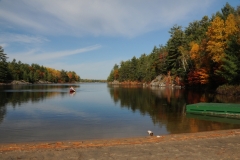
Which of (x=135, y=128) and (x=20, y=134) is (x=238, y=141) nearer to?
(x=135, y=128)

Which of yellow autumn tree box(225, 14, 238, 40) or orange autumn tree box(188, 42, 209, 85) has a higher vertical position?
yellow autumn tree box(225, 14, 238, 40)

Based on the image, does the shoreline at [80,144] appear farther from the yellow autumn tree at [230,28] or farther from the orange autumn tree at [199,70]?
the orange autumn tree at [199,70]

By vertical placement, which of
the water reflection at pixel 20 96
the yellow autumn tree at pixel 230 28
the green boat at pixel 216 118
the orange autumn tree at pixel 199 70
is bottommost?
the green boat at pixel 216 118

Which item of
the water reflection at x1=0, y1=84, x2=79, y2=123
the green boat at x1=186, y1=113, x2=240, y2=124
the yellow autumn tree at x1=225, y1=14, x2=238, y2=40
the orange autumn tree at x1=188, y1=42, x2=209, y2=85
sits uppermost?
the yellow autumn tree at x1=225, y1=14, x2=238, y2=40

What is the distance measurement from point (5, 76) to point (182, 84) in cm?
8558

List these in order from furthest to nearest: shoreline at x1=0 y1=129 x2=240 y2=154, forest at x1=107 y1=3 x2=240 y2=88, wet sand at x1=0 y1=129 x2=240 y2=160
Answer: forest at x1=107 y1=3 x2=240 y2=88
shoreline at x1=0 y1=129 x2=240 y2=154
wet sand at x1=0 y1=129 x2=240 y2=160

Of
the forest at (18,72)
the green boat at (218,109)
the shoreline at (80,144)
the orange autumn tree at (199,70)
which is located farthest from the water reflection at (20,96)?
the forest at (18,72)

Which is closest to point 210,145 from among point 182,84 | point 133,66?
point 182,84

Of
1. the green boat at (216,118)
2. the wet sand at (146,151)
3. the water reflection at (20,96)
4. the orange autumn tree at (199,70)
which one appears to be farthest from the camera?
the orange autumn tree at (199,70)

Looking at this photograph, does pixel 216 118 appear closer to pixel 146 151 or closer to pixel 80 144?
pixel 146 151

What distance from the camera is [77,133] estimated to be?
515 inches

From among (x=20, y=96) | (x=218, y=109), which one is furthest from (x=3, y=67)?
(x=218, y=109)

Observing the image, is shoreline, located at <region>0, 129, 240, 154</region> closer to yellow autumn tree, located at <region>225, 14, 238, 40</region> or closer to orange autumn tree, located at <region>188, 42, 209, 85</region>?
yellow autumn tree, located at <region>225, 14, 238, 40</region>

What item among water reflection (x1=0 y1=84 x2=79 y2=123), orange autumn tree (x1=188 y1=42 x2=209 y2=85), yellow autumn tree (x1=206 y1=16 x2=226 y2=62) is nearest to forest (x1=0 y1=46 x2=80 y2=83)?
water reflection (x1=0 y1=84 x2=79 y2=123)
